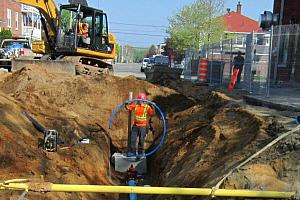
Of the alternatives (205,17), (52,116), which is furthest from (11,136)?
(205,17)

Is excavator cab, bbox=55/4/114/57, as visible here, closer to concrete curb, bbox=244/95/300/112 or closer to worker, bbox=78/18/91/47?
worker, bbox=78/18/91/47

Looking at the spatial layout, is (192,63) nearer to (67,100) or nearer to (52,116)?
(67,100)

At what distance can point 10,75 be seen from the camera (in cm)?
1670

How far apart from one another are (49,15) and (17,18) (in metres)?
42.7

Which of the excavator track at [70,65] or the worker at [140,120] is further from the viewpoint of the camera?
the excavator track at [70,65]

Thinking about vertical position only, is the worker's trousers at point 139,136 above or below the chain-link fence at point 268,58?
below

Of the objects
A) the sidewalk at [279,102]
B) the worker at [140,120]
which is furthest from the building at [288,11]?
the worker at [140,120]

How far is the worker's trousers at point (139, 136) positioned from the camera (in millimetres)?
11414

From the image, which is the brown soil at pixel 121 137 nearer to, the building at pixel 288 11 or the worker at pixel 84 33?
the worker at pixel 84 33

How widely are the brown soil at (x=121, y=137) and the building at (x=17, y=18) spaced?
112 feet

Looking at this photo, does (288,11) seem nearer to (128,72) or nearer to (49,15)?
(49,15)

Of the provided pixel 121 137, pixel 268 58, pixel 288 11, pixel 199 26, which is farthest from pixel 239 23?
pixel 121 137

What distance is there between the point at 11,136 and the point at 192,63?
64.4 ft

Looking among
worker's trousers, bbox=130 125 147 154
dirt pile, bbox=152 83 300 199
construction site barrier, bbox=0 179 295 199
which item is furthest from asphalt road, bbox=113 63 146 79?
construction site barrier, bbox=0 179 295 199
